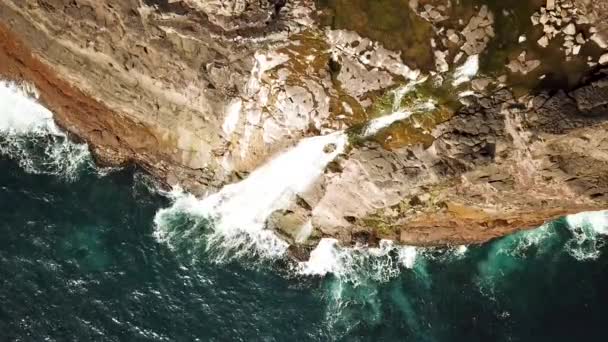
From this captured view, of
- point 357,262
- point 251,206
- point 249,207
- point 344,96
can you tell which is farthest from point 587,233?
point 249,207

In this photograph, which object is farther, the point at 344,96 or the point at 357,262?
the point at 357,262

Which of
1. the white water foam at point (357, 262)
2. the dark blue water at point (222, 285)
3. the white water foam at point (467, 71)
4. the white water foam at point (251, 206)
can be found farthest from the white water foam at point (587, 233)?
the white water foam at point (251, 206)

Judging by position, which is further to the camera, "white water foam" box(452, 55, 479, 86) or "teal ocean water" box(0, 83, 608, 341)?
"teal ocean water" box(0, 83, 608, 341)

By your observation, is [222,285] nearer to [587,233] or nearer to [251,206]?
[251,206]

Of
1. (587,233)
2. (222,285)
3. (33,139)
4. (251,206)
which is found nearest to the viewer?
(222,285)

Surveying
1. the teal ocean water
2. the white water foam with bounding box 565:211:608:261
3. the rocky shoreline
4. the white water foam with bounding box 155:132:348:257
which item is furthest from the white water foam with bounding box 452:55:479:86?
the white water foam with bounding box 565:211:608:261

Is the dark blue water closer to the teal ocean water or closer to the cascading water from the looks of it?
the teal ocean water

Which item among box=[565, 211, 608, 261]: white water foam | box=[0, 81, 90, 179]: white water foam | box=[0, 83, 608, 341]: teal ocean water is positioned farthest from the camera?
box=[565, 211, 608, 261]: white water foam
